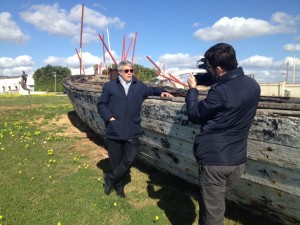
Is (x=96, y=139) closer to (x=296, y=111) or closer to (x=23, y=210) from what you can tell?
(x=23, y=210)

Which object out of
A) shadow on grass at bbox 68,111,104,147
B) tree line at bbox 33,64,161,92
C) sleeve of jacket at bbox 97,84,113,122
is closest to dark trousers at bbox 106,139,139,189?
sleeve of jacket at bbox 97,84,113,122

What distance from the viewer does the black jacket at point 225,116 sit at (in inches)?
105

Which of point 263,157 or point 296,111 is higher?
point 296,111

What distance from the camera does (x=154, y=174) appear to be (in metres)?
6.03

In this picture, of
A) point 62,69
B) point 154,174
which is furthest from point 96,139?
point 62,69

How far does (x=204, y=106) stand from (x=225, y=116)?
0.62 feet

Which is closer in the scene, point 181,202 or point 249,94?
point 249,94

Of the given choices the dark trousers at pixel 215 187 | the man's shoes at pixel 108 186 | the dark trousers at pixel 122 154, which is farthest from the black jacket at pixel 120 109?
the dark trousers at pixel 215 187

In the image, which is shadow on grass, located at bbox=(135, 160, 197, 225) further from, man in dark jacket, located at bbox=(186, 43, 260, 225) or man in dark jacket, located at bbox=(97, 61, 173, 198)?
man in dark jacket, located at bbox=(186, 43, 260, 225)

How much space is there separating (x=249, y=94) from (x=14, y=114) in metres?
13.2

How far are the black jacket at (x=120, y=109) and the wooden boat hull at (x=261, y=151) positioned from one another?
367 mm

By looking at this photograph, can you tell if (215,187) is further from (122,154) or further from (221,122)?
(122,154)

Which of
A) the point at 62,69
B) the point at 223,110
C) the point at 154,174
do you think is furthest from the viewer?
the point at 62,69

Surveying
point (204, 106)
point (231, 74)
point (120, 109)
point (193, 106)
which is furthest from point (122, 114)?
point (231, 74)
